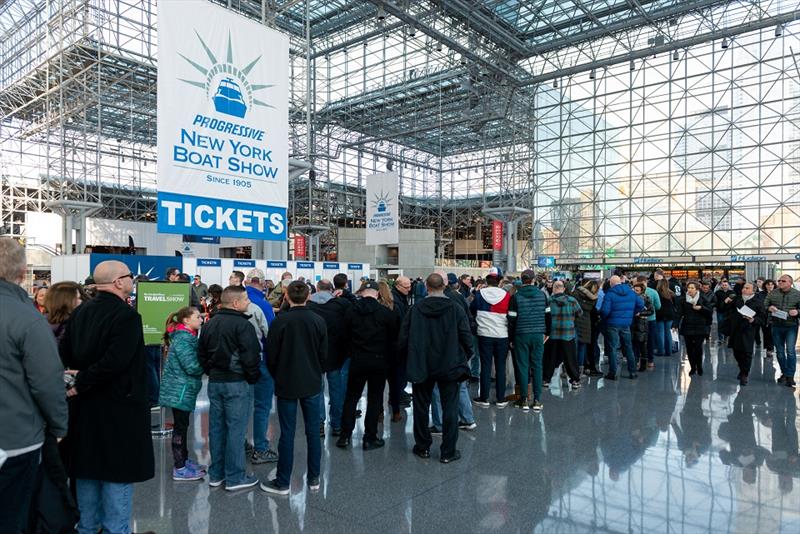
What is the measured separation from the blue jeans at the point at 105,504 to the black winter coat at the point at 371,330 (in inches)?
88.6

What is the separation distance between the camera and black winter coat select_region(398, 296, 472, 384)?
4.37m

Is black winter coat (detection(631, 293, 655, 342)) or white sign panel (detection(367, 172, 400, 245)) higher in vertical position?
white sign panel (detection(367, 172, 400, 245))

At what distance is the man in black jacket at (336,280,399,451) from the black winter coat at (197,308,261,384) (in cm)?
116

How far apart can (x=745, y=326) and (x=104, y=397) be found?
26.4 ft

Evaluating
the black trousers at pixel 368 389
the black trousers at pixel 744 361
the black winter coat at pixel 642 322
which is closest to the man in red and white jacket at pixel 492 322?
the black trousers at pixel 368 389

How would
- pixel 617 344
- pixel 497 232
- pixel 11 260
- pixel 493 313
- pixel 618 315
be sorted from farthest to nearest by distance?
pixel 497 232 → pixel 617 344 → pixel 618 315 → pixel 493 313 → pixel 11 260

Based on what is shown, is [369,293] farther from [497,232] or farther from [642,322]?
[497,232]

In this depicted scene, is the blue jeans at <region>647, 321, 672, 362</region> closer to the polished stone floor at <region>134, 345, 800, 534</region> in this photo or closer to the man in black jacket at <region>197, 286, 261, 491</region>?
the polished stone floor at <region>134, 345, 800, 534</region>

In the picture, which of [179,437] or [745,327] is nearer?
[179,437]

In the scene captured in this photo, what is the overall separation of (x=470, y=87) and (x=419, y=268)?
11.2 metres

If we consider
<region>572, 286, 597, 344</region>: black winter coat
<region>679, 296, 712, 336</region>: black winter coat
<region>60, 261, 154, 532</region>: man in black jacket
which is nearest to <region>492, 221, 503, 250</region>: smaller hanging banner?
<region>679, 296, 712, 336</region>: black winter coat

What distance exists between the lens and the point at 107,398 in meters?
2.61

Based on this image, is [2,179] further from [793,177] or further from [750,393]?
[793,177]

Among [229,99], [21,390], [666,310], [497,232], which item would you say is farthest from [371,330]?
[497,232]
